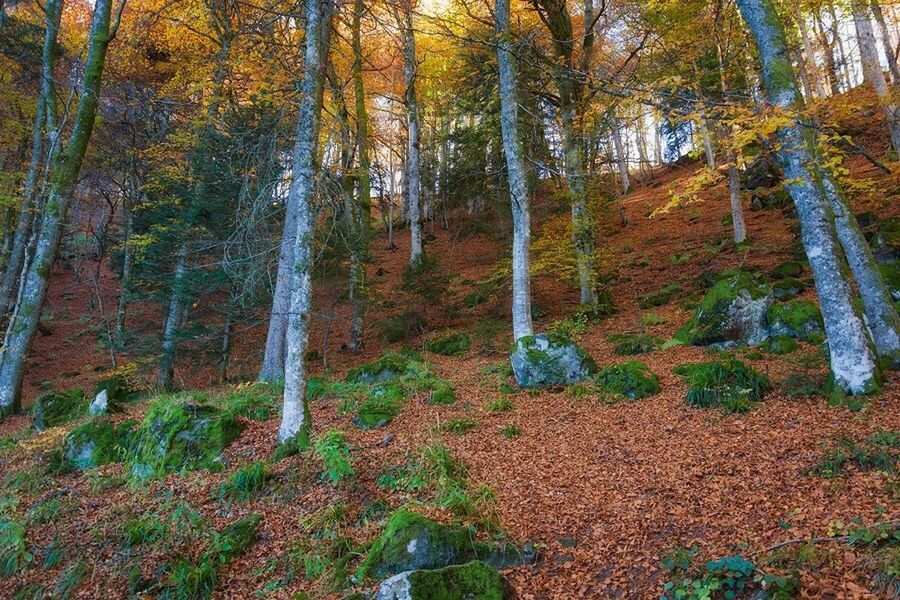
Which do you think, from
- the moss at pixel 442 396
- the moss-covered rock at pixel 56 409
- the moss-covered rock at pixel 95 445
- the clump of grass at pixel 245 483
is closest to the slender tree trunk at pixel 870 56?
the moss at pixel 442 396

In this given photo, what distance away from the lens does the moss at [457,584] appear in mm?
2918

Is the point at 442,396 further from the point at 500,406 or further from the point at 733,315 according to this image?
the point at 733,315

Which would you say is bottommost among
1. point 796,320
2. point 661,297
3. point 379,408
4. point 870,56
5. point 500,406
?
point 500,406

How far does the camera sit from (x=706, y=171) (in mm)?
4809

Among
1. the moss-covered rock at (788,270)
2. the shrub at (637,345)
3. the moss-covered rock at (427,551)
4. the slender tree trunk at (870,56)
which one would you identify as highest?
the slender tree trunk at (870,56)

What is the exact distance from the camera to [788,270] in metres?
11.8

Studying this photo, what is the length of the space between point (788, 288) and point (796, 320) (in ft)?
9.73

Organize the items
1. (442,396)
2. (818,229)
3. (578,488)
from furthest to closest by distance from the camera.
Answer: (442,396) < (818,229) < (578,488)

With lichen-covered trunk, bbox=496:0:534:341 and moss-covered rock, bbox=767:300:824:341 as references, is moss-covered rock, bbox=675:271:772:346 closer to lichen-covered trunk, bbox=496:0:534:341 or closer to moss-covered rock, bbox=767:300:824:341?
moss-covered rock, bbox=767:300:824:341

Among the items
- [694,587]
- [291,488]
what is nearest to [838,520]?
[694,587]

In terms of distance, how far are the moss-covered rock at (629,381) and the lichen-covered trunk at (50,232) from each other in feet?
38.8

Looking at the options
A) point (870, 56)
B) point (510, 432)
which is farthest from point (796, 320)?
point (870, 56)

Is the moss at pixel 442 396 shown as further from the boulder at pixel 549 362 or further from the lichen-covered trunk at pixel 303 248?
the lichen-covered trunk at pixel 303 248

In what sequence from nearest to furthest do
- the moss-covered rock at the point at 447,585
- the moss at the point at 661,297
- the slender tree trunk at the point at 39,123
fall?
the moss-covered rock at the point at 447,585 → the slender tree trunk at the point at 39,123 → the moss at the point at 661,297
